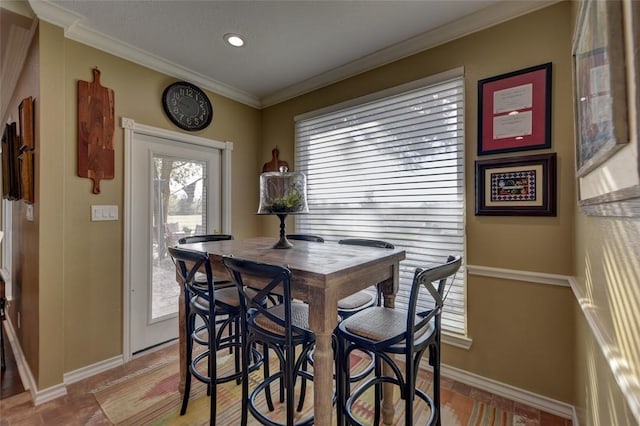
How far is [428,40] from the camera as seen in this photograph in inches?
92.6

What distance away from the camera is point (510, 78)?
2004 millimetres

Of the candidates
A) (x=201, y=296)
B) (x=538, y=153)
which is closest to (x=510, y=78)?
(x=538, y=153)

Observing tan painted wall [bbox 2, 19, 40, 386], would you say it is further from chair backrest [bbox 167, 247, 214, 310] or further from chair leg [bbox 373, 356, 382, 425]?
chair leg [bbox 373, 356, 382, 425]

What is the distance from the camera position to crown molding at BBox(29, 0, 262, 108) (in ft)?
6.69

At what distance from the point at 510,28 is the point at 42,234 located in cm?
353

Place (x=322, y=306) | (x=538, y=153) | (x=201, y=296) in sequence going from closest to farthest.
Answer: (x=322, y=306), (x=201, y=296), (x=538, y=153)

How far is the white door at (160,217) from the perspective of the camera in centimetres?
265

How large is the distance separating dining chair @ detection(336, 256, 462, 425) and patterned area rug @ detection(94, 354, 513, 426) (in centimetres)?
49

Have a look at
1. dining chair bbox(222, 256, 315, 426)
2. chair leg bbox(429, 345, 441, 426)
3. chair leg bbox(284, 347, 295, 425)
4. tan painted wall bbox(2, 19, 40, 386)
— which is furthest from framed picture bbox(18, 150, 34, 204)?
chair leg bbox(429, 345, 441, 426)

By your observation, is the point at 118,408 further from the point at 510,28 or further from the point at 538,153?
the point at 510,28

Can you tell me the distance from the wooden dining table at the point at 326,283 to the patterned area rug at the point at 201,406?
1.22ft

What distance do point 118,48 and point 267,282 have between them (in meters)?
2.47

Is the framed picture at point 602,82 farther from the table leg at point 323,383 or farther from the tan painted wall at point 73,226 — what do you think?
the tan painted wall at point 73,226

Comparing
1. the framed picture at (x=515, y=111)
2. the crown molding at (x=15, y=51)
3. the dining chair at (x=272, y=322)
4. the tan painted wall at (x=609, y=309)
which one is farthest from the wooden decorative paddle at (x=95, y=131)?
the tan painted wall at (x=609, y=309)
